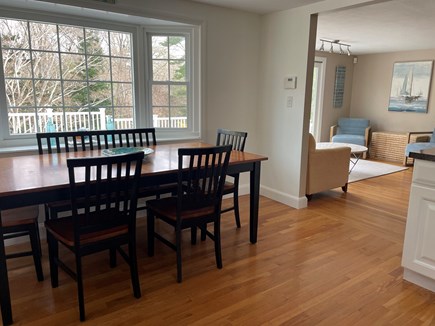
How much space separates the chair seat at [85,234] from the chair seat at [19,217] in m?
0.16

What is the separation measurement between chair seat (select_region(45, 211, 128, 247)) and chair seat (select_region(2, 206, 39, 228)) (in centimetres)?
16

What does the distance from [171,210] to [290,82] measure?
222 cm

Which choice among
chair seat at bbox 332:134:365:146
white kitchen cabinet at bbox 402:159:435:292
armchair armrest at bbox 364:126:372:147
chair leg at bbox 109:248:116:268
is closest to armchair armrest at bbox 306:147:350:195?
white kitchen cabinet at bbox 402:159:435:292

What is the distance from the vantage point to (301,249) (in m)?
2.82

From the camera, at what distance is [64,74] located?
3.25 meters

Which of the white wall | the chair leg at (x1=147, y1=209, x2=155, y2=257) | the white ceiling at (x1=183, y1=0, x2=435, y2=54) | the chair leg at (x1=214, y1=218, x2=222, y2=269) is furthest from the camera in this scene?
the white wall

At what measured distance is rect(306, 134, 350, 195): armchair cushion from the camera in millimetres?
3988

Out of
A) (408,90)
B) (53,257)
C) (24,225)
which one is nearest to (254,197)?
(53,257)

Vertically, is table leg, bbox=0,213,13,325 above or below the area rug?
above

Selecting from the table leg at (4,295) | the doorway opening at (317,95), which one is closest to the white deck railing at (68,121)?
the table leg at (4,295)

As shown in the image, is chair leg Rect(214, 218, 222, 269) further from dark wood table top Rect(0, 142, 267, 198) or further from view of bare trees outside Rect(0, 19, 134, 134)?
view of bare trees outside Rect(0, 19, 134, 134)

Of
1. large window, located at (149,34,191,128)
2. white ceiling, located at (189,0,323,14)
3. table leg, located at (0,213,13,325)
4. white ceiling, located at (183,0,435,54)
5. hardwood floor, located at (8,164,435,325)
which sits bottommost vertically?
hardwood floor, located at (8,164,435,325)

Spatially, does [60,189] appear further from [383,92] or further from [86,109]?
[383,92]

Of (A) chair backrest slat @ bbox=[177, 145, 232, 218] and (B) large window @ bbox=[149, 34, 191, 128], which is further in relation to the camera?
(B) large window @ bbox=[149, 34, 191, 128]
